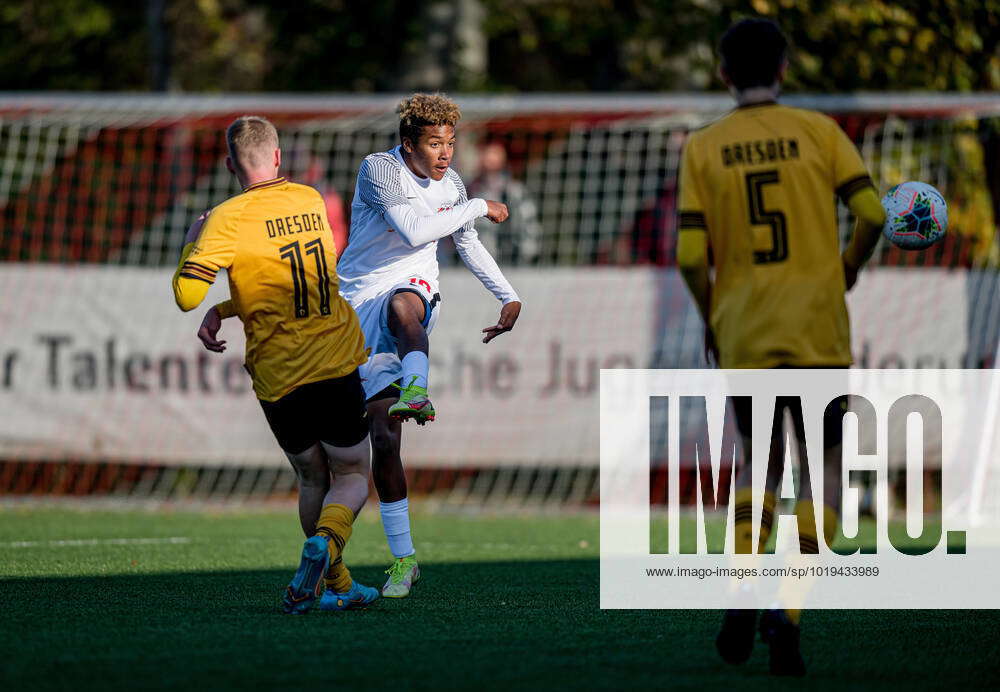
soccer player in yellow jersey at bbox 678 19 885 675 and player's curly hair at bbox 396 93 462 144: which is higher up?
player's curly hair at bbox 396 93 462 144

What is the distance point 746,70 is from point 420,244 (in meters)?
1.89

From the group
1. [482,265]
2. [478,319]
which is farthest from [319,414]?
[478,319]

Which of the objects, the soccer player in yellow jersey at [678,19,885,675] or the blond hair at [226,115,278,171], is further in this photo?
the blond hair at [226,115,278,171]

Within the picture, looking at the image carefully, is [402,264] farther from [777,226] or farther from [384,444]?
[777,226]

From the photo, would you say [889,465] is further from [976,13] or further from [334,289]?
[334,289]

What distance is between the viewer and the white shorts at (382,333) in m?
6.69

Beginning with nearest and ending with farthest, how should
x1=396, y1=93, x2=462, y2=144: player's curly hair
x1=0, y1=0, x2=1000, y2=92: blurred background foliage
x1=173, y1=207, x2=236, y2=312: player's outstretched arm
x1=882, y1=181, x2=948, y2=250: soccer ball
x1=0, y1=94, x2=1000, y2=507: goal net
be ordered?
x1=173, y1=207, x2=236, y2=312: player's outstretched arm → x1=882, y1=181, x2=948, y2=250: soccer ball → x1=396, y1=93, x2=462, y2=144: player's curly hair → x1=0, y1=94, x2=1000, y2=507: goal net → x1=0, y1=0, x2=1000, y2=92: blurred background foliage

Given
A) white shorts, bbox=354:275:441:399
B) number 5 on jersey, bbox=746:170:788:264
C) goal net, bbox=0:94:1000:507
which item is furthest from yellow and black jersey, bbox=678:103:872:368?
goal net, bbox=0:94:1000:507

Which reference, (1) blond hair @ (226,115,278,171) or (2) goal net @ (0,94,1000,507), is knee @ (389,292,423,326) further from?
(2) goal net @ (0,94,1000,507)

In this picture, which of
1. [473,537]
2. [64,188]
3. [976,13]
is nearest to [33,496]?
[64,188]

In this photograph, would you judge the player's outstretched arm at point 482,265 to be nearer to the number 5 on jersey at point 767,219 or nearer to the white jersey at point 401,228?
the white jersey at point 401,228

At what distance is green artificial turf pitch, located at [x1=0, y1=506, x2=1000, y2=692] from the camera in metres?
4.51

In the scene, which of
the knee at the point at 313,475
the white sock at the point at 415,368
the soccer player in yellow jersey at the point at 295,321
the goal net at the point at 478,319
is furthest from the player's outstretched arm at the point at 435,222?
the goal net at the point at 478,319

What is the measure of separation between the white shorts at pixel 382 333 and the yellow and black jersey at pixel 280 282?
32.2 inches
